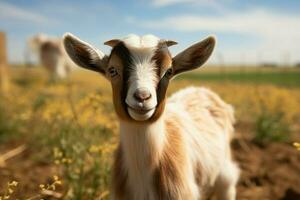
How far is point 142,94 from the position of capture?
2.92 meters

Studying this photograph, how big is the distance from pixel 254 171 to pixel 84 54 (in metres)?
4.08

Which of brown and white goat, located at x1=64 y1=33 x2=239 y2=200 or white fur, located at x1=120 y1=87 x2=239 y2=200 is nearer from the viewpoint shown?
brown and white goat, located at x1=64 y1=33 x2=239 y2=200

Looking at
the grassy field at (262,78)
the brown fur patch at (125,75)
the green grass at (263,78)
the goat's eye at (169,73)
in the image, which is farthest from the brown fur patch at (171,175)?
the green grass at (263,78)

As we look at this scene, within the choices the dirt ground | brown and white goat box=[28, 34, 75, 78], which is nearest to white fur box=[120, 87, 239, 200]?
the dirt ground

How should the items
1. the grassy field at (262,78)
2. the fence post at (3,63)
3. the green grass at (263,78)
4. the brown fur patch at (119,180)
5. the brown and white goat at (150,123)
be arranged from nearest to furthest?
the brown and white goat at (150,123) < the brown fur patch at (119,180) < the fence post at (3,63) < the grassy field at (262,78) < the green grass at (263,78)

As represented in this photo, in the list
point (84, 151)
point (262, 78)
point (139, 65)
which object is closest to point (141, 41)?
point (139, 65)

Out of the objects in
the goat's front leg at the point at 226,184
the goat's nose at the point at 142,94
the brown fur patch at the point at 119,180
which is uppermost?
the goat's nose at the point at 142,94

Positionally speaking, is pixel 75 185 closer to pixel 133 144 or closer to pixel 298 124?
pixel 133 144

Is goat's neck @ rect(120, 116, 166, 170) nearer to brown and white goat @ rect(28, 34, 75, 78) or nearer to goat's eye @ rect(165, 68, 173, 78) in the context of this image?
goat's eye @ rect(165, 68, 173, 78)

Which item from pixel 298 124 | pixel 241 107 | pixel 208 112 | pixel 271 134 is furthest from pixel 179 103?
pixel 241 107

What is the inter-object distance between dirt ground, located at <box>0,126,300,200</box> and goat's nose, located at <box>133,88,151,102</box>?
9.83 ft

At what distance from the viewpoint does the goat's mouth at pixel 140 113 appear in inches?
117

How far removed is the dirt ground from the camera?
578cm

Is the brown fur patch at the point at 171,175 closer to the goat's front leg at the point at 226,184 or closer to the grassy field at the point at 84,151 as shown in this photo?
the grassy field at the point at 84,151
